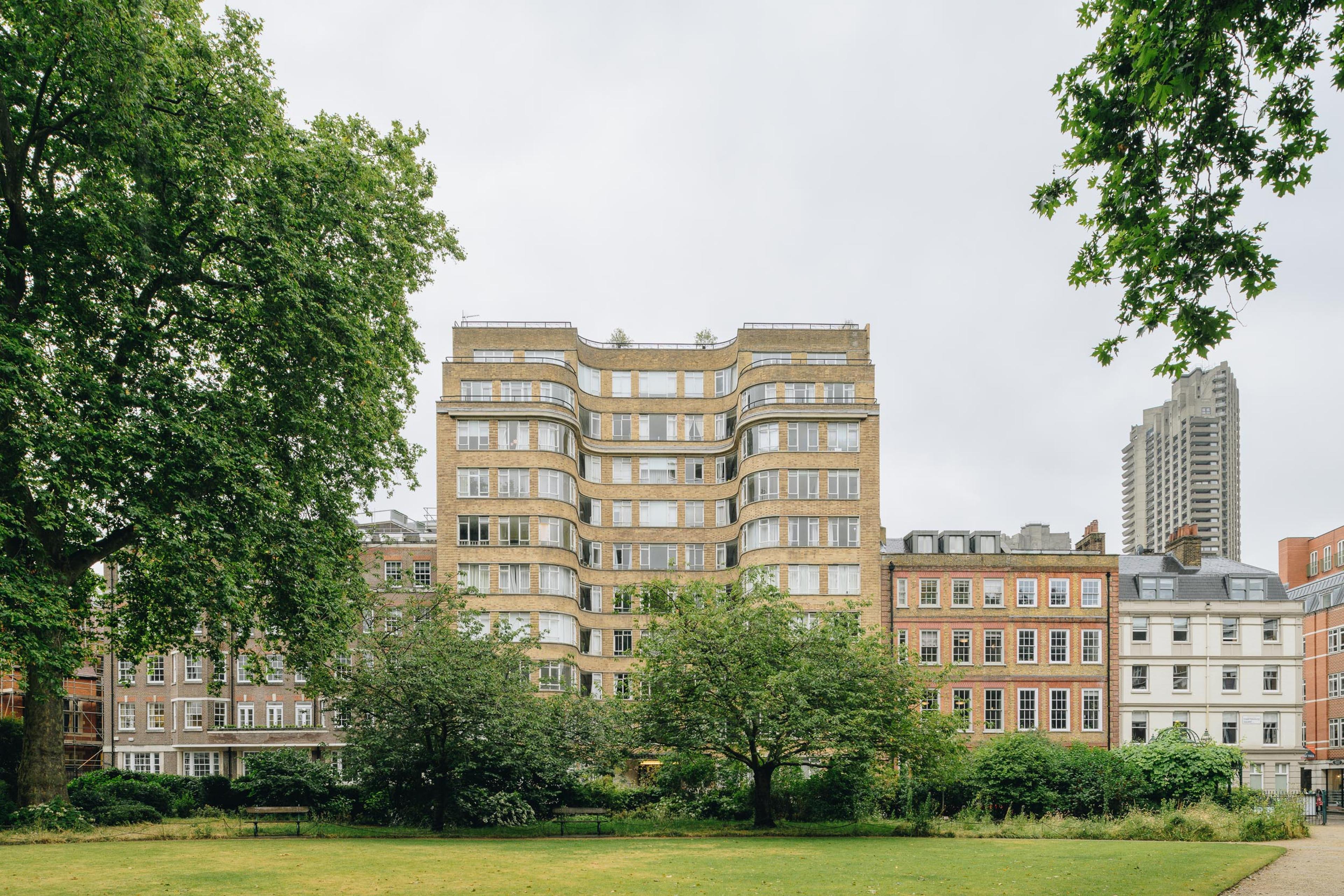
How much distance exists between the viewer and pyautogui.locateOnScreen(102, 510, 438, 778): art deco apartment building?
201 ft

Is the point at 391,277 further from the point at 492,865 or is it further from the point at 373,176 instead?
the point at 492,865

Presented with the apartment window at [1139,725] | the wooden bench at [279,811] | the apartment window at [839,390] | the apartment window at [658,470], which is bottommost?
the apartment window at [1139,725]

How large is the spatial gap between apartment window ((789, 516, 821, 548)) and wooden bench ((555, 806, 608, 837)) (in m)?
24.1

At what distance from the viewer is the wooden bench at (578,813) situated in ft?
113

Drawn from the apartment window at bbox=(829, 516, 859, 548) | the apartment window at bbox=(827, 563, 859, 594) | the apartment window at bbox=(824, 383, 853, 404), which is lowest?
the apartment window at bbox=(827, 563, 859, 594)

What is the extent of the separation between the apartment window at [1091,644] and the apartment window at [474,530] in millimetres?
36718

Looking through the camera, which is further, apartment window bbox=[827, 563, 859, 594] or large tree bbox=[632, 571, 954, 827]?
apartment window bbox=[827, 563, 859, 594]

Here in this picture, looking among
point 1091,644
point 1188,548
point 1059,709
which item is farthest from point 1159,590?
point 1059,709

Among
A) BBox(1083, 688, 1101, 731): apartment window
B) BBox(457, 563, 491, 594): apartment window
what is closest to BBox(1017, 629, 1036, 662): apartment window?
BBox(1083, 688, 1101, 731): apartment window

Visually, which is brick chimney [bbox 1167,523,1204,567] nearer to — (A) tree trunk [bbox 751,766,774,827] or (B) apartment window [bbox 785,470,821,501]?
(B) apartment window [bbox 785,470,821,501]

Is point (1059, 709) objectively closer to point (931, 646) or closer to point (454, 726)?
point (931, 646)

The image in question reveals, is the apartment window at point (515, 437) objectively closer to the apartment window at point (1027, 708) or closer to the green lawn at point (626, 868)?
the green lawn at point (626, 868)

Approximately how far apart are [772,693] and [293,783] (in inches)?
746

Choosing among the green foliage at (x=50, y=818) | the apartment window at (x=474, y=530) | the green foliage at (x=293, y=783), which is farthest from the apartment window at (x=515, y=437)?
the green foliage at (x=50, y=818)
